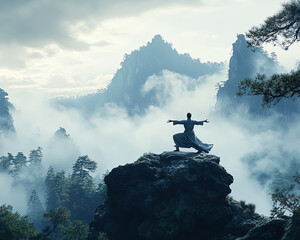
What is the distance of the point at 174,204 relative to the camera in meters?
21.5

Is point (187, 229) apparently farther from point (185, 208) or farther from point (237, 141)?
point (237, 141)

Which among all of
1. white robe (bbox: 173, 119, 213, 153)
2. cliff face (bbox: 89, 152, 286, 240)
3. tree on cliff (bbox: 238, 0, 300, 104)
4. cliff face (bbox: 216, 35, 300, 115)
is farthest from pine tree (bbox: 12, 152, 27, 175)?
cliff face (bbox: 216, 35, 300, 115)

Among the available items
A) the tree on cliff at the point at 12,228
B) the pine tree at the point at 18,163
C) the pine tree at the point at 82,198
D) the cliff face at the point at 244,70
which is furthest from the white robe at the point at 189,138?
the cliff face at the point at 244,70

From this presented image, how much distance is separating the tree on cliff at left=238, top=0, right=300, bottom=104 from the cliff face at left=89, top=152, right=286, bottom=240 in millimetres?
8944

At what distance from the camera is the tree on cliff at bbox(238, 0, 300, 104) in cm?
1411

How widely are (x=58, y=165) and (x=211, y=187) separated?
459 ft

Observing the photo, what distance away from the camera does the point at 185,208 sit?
21.0 metres

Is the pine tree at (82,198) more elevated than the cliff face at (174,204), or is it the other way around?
the pine tree at (82,198)

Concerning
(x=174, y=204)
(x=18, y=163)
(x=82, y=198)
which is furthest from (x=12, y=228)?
(x=18, y=163)

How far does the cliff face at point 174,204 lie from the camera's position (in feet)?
68.3

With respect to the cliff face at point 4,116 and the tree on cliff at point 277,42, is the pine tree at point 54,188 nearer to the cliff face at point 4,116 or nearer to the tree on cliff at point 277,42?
the tree on cliff at point 277,42

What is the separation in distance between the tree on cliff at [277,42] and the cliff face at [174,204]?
8.94 metres

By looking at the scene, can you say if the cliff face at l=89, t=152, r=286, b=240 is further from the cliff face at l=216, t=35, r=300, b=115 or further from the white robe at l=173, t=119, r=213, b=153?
the cliff face at l=216, t=35, r=300, b=115

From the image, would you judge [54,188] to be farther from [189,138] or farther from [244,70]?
[244,70]
